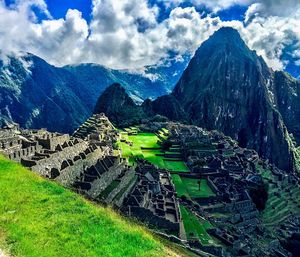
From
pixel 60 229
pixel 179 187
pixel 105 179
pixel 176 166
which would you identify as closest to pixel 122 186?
pixel 105 179

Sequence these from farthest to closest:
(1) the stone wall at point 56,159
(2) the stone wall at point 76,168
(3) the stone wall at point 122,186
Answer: (3) the stone wall at point 122,186
(2) the stone wall at point 76,168
(1) the stone wall at point 56,159

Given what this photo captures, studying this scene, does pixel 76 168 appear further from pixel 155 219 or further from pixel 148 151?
pixel 148 151

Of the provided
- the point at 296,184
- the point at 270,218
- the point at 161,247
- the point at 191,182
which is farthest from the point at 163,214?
the point at 296,184

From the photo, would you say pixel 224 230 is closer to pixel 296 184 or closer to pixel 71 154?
pixel 71 154

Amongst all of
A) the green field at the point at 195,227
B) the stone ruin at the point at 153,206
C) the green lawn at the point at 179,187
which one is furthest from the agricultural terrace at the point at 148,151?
the green field at the point at 195,227

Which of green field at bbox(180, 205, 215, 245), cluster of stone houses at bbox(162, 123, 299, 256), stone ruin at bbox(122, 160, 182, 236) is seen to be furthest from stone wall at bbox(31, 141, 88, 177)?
cluster of stone houses at bbox(162, 123, 299, 256)

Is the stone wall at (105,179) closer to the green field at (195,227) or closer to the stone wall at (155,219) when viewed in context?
the stone wall at (155,219)
